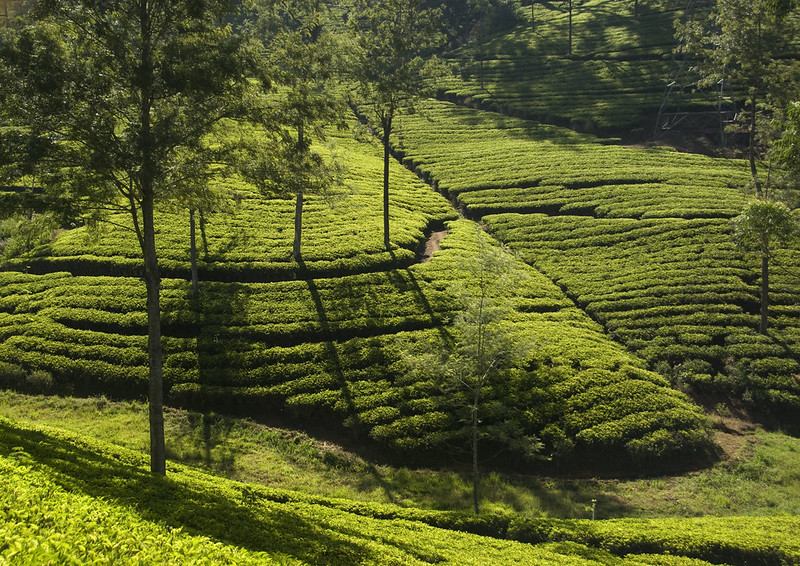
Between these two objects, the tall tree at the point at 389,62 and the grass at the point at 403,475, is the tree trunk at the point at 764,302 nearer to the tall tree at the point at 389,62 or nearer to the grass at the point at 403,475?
the grass at the point at 403,475

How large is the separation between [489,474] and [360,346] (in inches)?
310

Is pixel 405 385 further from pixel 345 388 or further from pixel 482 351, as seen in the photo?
pixel 482 351

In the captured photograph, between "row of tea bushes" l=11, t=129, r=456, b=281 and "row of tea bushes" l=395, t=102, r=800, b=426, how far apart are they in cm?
810

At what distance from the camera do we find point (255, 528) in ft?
32.6

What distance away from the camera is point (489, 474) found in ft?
62.7

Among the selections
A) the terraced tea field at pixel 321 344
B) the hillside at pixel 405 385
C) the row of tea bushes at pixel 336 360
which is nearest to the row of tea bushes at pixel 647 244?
the hillside at pixel 405 385

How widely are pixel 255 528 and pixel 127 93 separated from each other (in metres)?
10.9

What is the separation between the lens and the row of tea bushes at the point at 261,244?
28859 mm

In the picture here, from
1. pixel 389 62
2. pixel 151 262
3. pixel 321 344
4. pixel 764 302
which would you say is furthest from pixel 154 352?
pixel 764 302

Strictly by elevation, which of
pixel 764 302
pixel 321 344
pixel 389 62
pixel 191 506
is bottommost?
pixel 321 344

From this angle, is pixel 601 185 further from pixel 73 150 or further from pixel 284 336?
pixel 73 150

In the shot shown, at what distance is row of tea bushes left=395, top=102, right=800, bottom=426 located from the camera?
81.6 ft

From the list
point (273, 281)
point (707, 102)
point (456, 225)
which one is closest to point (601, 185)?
point (456, 225)

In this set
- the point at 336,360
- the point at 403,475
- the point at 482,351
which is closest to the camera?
the point at 482,351
